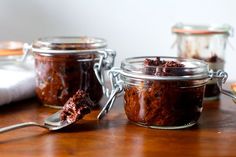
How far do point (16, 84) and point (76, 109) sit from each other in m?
0.16

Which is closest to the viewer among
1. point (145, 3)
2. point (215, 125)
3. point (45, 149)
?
point (45, 149)

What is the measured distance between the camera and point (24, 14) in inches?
42.1

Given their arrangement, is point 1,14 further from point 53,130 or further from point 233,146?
point 233,146

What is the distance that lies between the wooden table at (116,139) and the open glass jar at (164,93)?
1cm

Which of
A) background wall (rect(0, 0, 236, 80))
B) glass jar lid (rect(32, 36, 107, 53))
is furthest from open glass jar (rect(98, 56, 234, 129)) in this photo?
background wall (rect(0, 0, 236, 80))

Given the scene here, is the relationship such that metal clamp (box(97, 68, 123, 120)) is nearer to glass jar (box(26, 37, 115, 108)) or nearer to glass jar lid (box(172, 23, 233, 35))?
glass jar (box(26, 37, 115, 108))

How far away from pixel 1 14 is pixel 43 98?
0.46m

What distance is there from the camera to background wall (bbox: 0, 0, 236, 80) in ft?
3.42

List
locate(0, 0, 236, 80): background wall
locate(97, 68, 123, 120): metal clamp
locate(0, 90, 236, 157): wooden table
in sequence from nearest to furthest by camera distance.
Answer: locate(0, 90, 236, 157): wooden table < locate(97, 68, 123, 120): metal clamp < locate(0, 0, 236, 80): background wall

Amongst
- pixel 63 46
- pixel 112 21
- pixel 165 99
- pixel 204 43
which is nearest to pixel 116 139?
pixel 165 99

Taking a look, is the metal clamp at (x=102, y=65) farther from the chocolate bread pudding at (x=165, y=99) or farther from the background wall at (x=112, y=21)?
the background wall at (x=112, y=21)

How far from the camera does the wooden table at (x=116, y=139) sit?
476 mm

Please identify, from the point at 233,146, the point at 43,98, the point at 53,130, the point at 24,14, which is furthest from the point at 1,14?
the point at 233,146

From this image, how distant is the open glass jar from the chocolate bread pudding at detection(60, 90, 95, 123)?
2.2 inches
